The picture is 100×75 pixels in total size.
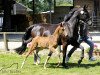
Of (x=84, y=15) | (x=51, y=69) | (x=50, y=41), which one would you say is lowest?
(x=51, y=69)

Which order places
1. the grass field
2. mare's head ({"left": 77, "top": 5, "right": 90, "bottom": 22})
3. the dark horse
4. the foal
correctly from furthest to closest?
mare's head ({"left": 77, "top": 5, "right": 90, "bottom": 22}), the dark horse, the foal, the grass field

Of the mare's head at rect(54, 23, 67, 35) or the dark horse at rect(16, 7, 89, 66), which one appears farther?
the dark horse at rect(16, 7, 89, 66)

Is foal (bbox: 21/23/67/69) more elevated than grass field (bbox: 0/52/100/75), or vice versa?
foal (bbox: 21/23/67/69)

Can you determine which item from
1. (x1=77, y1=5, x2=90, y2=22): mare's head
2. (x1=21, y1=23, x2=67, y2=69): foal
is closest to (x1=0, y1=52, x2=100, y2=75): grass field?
(x1=21, y1=23, x2=67, y2=69): foal

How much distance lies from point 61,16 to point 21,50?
29287 millimetres

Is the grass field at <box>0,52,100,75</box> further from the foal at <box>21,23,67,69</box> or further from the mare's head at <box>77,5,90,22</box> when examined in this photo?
the mare's head at <box>77,5,90,22</box>

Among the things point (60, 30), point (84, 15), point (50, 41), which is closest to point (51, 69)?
point (50, 41)

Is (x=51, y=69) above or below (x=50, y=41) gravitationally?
below

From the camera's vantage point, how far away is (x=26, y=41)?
12531 mm

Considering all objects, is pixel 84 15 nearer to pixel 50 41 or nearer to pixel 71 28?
pixel 71 28

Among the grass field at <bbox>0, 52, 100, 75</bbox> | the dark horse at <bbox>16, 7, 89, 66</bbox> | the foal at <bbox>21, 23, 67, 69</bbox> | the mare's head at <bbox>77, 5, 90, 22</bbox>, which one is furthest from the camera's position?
the mare's head at <bbox>77, 5, 90, 22</bbox>

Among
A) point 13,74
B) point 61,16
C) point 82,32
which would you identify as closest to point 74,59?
point 82,32

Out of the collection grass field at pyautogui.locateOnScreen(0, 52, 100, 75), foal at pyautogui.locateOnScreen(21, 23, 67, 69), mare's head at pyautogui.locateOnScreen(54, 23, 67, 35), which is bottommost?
grass field at pyautogui.locateOnScreen(0, 52, 100, 75)

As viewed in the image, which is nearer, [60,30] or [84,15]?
[60,30]
